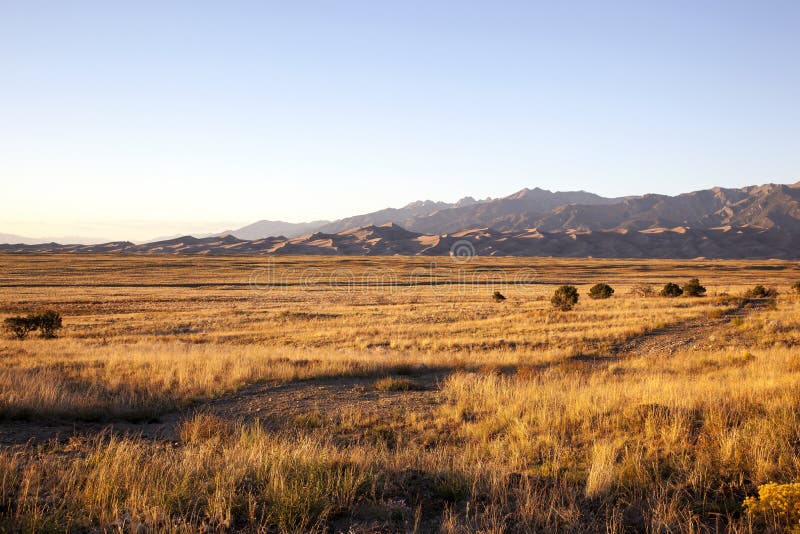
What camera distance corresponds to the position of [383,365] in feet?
45.6

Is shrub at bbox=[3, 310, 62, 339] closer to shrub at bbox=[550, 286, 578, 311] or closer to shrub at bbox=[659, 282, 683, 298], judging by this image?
shrub at bbox=[550, 286, 578, 311]

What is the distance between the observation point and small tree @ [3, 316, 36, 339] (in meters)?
23.3

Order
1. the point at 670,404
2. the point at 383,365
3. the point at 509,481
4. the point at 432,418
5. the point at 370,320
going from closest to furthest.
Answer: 1. the point at 509,481
2. the point at 670,404
3. the point at 432,418
4. the point at 383,365
5. the point at 370,320

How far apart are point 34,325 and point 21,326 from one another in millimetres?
550

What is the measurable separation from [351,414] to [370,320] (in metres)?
21.5

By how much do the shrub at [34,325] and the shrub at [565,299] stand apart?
27.9 m

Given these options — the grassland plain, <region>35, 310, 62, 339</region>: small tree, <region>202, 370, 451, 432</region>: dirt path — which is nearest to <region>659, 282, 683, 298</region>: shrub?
the grassland plain

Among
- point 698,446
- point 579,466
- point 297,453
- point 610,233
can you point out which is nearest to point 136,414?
point 297,453

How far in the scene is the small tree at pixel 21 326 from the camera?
23312 millimetres

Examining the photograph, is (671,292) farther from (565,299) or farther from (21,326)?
(21,326)

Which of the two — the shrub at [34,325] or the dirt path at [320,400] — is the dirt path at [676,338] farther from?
the shrub at [34,325]

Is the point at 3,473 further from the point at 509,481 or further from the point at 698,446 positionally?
the point at 698,446

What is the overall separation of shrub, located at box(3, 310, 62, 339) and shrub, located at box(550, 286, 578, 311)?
2789 cm

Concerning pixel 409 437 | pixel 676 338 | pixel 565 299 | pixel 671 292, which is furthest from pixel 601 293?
pixel 409 437
